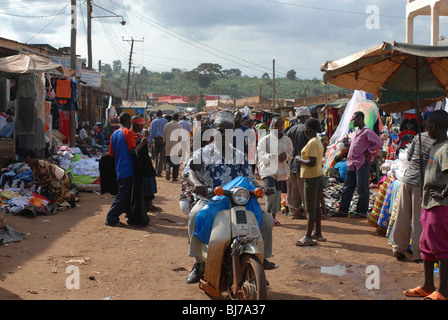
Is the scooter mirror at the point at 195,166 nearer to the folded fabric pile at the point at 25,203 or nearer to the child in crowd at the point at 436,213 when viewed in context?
the child in crowd at the point at 436,213

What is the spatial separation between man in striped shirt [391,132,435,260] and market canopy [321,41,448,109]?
0.65 meters

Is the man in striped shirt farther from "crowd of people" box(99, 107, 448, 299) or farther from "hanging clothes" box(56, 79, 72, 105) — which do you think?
"hanging clothes" box(56, 79, 72, 105)

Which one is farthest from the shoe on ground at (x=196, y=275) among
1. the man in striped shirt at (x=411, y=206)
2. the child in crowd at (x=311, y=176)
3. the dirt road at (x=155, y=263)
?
the man in striped shirt at (x=411, y=206)

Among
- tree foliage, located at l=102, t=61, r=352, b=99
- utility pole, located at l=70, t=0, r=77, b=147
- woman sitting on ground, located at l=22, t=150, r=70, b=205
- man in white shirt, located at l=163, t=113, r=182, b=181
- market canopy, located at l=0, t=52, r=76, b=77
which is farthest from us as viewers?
tree foliage, located at l=102, t=61, r=352, b=99

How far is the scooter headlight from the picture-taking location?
164 inches

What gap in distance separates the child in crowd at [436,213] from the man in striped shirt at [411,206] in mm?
679

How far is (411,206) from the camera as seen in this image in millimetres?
5922

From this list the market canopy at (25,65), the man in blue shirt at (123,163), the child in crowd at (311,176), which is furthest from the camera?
the market canopy at (25,65)

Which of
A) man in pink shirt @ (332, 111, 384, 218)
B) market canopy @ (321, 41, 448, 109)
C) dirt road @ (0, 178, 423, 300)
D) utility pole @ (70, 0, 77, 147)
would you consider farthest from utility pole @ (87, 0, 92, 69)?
market canopy @ (321, 41, 448, 109)

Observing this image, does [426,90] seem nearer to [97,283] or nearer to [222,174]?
[222,174]

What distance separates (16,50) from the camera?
13773mm

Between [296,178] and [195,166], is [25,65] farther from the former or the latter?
[195,166]

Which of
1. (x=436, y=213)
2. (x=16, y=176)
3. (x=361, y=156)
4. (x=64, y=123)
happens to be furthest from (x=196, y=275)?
(x=64, y=123)

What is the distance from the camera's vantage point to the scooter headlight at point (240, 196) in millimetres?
4172
